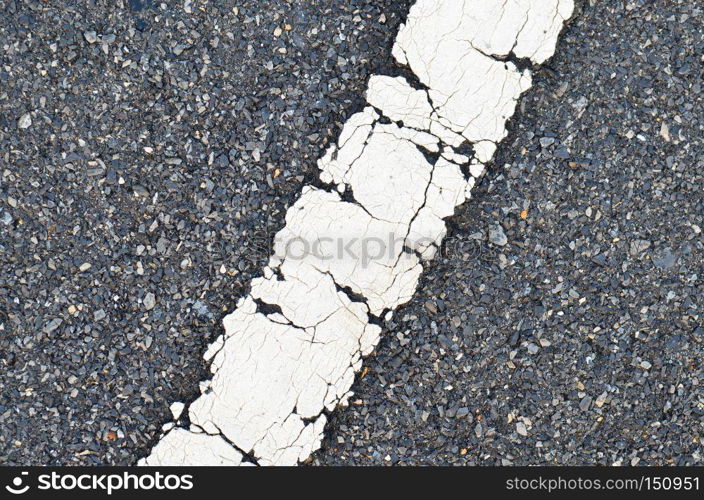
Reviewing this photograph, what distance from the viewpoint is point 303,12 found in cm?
283

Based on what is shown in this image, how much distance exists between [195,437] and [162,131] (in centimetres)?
120

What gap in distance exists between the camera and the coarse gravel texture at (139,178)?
2783 mm

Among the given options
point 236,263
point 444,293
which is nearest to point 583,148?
point 444,293

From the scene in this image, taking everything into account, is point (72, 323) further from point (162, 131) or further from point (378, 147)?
point (378, 147)
